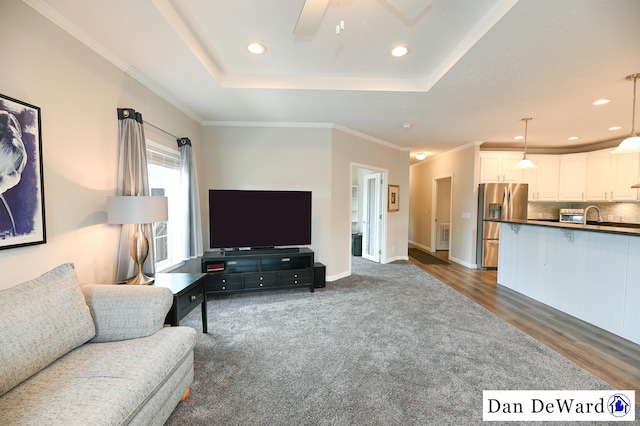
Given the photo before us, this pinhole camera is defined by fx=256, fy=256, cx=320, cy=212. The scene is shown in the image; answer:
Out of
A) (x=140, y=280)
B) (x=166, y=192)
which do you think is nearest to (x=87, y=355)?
(x=140, y=280)

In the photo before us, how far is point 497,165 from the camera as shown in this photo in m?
5.45

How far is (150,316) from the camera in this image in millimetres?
1631

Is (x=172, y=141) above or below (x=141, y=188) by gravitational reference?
above

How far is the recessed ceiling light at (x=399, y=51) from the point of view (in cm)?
Result: 234

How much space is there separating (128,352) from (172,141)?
2.61 meters

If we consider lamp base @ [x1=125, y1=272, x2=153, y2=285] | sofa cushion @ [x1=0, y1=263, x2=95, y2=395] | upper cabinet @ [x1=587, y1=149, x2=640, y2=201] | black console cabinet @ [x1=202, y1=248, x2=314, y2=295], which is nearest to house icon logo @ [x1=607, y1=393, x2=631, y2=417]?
black console cabinet @ [x1=202, y1=248, x2=314, y2=295]

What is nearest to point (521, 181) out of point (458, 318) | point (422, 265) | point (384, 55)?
point (422, 265)

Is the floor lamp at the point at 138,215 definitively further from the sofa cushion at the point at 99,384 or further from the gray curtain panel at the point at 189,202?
the gray curtain panel at the point at 189,202

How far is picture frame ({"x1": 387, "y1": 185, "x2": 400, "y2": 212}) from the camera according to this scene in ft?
18.4

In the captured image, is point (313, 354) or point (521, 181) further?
point (521, 181)

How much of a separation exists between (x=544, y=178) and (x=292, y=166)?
553cm

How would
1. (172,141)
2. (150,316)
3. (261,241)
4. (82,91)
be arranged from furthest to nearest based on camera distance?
(261,241), (172,141), (82,91), (150,316)

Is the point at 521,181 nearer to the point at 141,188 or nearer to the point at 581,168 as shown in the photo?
the point at 581,168
